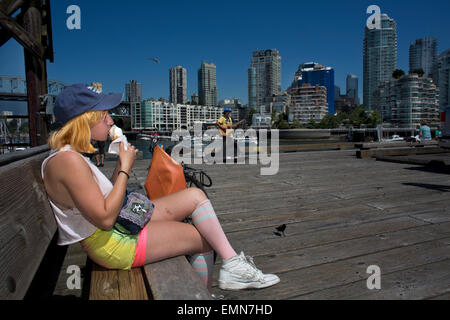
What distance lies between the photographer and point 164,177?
259 cm

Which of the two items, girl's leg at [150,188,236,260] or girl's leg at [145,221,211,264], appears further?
girl's leg at [150,188,236,260]

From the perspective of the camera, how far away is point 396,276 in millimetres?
2254

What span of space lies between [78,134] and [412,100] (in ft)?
501

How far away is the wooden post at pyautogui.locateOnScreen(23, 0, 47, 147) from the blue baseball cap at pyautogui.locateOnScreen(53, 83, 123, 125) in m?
4.34

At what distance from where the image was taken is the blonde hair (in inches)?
69.8

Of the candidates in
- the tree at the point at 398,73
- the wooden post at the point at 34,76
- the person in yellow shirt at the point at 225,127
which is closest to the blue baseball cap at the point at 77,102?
the wooden post at the point at 34,76

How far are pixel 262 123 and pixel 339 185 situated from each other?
439ft

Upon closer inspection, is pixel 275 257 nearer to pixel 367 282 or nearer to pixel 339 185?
pixel 367 282

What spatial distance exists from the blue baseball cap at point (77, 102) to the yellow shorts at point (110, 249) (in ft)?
2.25

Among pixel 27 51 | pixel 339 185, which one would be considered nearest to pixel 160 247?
pixel 339 185

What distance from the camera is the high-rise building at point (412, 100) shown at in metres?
133

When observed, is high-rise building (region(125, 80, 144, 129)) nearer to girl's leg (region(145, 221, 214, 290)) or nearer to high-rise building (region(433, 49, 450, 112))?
high-rise building (region(433, 49, 450, 112))

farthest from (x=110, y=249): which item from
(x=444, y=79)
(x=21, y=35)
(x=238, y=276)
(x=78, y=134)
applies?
(x=444, y=79)

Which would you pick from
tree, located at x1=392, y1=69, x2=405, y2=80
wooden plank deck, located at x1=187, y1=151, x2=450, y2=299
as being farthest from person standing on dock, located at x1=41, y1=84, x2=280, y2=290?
tree, located at x1=392, y1=69, x2=405, y2=80
